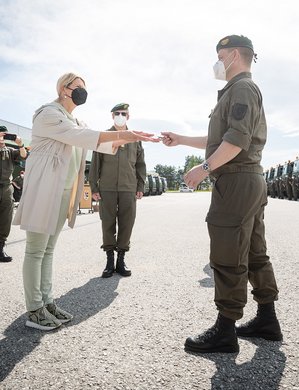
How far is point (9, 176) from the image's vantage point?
5699 mm

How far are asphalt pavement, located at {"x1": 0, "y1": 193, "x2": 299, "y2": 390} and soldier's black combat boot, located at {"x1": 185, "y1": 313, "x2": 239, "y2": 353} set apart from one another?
0.17ft

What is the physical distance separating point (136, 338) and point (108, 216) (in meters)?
2.30

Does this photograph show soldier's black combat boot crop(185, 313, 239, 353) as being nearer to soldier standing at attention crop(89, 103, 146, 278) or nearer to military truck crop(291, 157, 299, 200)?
soldier standing at attention crop(89, 103, 146, 278)

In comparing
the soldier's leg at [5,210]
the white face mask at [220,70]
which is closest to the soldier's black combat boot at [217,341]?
the white face mask at [220,70]

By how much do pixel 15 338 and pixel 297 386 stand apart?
180 centimetres

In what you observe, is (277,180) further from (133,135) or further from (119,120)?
(133,135)

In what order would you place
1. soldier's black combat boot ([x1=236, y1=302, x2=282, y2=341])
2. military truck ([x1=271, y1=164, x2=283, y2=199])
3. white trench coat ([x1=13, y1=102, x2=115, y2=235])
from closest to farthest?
soldier's black combat boot ([x1=236, y1=302, x2=282, y2=341])
white trench coat ([x1=13, y1=102, x2=115, y2=235])
military truck ([x1=271, y1=164, x2=283, y2=199])

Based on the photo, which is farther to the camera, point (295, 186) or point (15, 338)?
point (295, 186)

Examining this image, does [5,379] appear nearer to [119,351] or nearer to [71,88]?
[119,351]

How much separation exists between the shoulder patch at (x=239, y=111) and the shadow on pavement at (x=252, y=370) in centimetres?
147

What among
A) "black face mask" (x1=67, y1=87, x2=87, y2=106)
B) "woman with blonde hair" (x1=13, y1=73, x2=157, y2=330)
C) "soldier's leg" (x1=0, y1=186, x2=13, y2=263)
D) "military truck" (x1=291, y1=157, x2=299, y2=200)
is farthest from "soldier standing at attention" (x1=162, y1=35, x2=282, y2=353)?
"military truck" (x1=291, y1=157, x2=299, y2=200)

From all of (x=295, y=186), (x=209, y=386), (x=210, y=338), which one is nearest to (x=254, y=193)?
(x=210, y=338)

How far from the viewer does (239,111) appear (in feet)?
7.61

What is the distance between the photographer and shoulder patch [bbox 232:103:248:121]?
231cm
